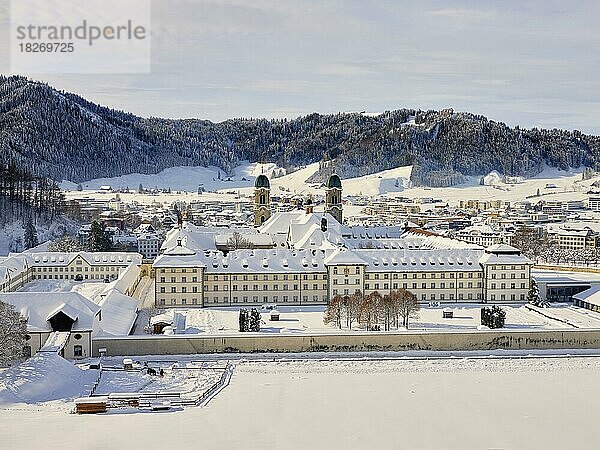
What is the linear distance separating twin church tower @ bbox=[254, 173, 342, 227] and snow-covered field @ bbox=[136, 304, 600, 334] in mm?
15554

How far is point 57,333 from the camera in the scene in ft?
64.6

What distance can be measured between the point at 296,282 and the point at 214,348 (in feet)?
25.8

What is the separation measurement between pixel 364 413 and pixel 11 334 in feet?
26.6

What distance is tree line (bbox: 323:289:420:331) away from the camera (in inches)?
900

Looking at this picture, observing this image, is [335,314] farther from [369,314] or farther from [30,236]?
[30,236]

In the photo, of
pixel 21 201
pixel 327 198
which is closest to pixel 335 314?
pixel 327 198

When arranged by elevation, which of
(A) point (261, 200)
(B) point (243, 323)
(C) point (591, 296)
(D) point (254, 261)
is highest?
(A) point (261, 200)

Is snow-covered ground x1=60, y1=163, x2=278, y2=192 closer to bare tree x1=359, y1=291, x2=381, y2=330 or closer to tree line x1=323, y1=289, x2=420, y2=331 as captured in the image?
tree line x1=323, y1=289, x2=420, y2=331

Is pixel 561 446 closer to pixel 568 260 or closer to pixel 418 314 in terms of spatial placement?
pixel 418 314

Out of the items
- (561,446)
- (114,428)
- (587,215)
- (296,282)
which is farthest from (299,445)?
(587,215)

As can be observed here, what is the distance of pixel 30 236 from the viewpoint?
42844 mm

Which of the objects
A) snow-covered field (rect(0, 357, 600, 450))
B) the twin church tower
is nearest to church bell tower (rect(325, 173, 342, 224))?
the twin church tower

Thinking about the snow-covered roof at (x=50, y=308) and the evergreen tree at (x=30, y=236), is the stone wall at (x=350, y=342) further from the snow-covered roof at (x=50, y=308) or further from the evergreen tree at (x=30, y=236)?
the evergreen tree at (x=30, y=236)

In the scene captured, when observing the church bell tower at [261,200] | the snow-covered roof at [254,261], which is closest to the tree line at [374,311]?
the snow-covered roof at [254,261]
